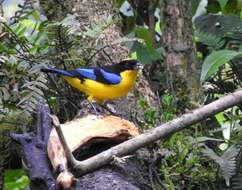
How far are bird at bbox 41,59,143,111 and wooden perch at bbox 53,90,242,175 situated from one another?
63cm

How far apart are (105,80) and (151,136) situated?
0.72 metres

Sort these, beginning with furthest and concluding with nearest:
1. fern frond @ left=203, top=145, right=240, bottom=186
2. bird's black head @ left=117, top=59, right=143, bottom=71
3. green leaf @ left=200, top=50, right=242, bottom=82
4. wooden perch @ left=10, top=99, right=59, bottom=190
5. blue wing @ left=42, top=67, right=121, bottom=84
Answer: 1. bird's black head @ left=117, top=59, right=143, bottom=71
2. blue wing @ left=42, top=67, right=121, bottom=84
3. green leaf @ left=200, top=50, right=242, bottom=82
4. fern frond @ left=203, top=145, right=240, bottom=186
5. wooden perch @ left=10, top=99, right=59, bottom=190

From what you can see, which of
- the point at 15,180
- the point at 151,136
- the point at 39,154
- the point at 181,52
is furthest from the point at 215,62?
the point at 15,180

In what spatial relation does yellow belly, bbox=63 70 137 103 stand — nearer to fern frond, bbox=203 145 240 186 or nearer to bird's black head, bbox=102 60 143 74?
bird's black head, bbox=102 60 143 74

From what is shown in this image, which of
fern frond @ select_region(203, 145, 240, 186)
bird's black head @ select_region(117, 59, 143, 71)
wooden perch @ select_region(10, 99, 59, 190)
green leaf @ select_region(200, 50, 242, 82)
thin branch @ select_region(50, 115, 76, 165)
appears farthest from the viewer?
bird's black head @ select_region(117, 59, 143, 71)

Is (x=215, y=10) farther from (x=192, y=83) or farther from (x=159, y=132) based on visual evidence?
(x=159, y=132)

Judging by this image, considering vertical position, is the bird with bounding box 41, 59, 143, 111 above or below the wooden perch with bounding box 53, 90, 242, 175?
above

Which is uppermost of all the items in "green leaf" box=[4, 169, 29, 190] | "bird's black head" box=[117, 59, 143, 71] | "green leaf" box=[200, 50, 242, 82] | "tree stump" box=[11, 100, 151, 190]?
"bird's black head" box=[117, 59, 143, 71]

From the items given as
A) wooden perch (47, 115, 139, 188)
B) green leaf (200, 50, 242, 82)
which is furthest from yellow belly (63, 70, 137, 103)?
green leaf (200, 50, 242, 82)

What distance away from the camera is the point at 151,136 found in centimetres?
257

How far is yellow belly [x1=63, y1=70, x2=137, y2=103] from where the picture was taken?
3.20m

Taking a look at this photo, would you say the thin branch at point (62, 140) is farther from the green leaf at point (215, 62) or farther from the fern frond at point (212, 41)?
the fern frond at point (212, 41)

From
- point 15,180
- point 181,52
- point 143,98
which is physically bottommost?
point 15,180

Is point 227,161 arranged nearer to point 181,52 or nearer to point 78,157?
point 78,157
